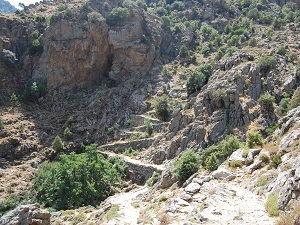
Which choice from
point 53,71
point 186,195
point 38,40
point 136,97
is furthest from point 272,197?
point 38,40

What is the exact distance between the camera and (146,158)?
4203 centimetres

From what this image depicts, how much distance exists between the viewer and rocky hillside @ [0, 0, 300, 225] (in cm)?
1866

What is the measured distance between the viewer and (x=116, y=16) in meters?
64.6

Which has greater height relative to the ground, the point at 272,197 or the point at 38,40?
the point at 38,40

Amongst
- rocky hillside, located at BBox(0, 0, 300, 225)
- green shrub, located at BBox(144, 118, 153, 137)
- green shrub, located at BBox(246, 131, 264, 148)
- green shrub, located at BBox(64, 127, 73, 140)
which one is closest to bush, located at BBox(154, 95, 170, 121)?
rocky hillside, located at BBox(0, 0, 300, 225)

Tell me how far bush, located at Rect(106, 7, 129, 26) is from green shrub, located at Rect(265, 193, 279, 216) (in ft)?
180

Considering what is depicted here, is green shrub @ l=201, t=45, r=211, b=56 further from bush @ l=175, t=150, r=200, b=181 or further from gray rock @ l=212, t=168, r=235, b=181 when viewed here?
gray rock @ l=212, t=168, r=235, b=181

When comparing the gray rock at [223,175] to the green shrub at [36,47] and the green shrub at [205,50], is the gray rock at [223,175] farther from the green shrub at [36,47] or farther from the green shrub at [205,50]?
the green shrub at [36,47]

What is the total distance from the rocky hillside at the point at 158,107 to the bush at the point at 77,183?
0.62m

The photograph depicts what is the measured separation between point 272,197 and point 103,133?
3705 cm

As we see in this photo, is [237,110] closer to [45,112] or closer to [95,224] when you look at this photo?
[95,224]

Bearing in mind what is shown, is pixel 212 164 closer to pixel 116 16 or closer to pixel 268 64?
pixel 268 64

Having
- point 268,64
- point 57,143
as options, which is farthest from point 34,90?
point 268,64

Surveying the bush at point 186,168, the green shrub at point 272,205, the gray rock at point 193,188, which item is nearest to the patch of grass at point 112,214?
the gray rock at point 193,188
